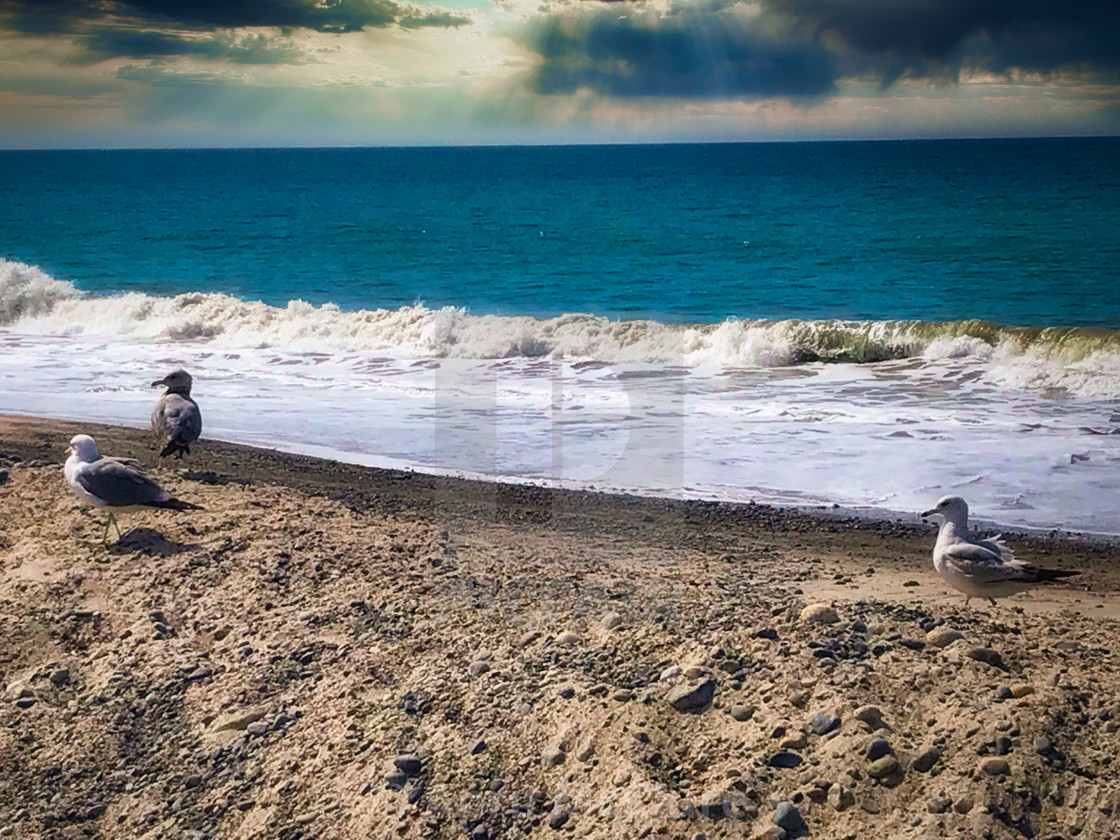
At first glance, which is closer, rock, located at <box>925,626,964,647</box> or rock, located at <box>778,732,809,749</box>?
rock, located at <box>778,732,809,749</box>

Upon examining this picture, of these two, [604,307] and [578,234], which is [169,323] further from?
[578,234]

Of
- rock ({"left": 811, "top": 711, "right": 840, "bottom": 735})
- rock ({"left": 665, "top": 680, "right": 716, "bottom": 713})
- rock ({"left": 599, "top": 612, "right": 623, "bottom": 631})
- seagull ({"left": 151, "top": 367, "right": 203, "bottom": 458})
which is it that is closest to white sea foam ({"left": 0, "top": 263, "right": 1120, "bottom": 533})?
seagull ({"left": 151, "top": 367, "right": 203, "bottom": 458})

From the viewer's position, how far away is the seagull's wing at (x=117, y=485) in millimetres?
5043

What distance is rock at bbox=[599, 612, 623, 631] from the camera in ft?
13.0

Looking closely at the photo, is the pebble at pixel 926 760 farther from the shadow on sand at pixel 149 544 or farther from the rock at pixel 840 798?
the shadow on sand at pixel 149 544

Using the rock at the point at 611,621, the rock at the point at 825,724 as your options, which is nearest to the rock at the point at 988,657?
the rock at the point at 825,724

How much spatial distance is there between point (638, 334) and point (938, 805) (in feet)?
42.0

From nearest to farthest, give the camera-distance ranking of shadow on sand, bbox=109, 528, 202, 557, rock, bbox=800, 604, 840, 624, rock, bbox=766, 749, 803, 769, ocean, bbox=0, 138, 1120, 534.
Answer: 1. rock, bbox=766, 749, 803, 769
2. rock, bbox=800, 604, 840, 624
3. shadow on sand, bbox=109, 528, 202, 557
4. ocean, bbox=0, 138, 1120, 534

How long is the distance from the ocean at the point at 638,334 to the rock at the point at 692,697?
3413mm

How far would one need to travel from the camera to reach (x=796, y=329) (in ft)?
50.6

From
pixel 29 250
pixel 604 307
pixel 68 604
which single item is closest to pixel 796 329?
pixel 604 307

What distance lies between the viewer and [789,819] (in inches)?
115

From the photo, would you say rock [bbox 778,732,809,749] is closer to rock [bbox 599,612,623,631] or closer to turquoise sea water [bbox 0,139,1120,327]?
rock [bbox 599,612,623,631]

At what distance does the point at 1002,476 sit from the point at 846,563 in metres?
2.48
